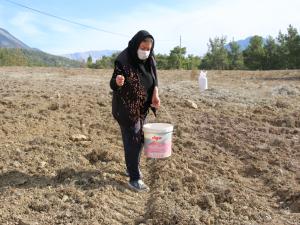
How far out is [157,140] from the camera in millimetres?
3783

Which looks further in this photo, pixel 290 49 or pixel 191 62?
pixel 191 62

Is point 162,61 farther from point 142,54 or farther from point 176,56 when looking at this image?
point 142,54

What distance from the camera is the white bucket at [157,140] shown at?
3.75 meters

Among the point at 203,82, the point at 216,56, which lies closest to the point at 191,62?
the point at 216,56

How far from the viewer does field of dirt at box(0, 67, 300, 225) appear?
3.34 m

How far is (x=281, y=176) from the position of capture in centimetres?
440

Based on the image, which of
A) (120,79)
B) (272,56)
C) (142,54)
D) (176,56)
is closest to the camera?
(120,79)

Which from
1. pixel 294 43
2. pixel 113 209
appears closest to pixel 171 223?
pixel 113 209

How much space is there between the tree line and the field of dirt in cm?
3004

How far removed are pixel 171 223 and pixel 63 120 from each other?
2.95m

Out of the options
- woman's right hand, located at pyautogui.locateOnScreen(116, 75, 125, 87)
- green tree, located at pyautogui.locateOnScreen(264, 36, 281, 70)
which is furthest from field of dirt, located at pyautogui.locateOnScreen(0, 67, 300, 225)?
green tree, located at pyautogui.locateOnScreen(264, 36, 281, 70)

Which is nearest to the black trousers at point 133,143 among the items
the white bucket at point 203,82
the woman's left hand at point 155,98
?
the woman's left hand at point 155,98

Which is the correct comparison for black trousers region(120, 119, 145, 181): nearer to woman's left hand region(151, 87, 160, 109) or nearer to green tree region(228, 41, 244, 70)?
woman's left hand region(151, 87, 160, 109)

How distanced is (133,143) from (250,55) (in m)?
38.8
